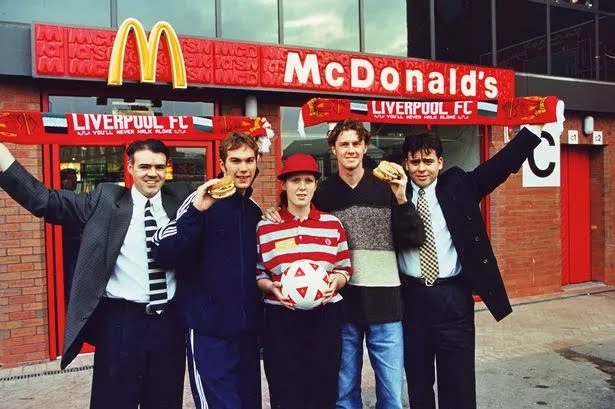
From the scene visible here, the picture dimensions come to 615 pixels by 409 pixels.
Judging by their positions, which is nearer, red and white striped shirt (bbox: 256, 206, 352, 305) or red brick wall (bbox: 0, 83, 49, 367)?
red and white striped shirt (bbox: 256, 206, 352, 305)

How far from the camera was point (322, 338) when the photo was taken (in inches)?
120

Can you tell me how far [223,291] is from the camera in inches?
119

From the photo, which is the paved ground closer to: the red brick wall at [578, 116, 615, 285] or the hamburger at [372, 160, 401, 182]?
the red brick wall at [578, 116, 615, 285]

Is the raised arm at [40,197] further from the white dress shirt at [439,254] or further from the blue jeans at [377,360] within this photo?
the white dress shirt at [439,254]

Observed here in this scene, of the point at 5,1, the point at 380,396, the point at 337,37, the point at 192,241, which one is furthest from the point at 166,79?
the point at 380,396

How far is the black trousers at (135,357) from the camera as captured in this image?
3.05m

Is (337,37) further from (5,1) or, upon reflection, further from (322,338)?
(322,338)

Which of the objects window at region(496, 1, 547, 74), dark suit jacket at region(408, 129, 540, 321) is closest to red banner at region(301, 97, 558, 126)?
dark suit jacket at region(408, 129, 540, 321)

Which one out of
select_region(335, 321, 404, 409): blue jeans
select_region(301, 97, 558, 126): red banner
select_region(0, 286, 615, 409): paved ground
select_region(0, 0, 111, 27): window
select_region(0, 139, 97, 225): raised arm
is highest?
select_region(0, 0, 111, 27): window

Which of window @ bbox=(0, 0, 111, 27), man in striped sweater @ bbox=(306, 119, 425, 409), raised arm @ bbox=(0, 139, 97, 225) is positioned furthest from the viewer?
window @ bbox=(0, 0, 111, 27)

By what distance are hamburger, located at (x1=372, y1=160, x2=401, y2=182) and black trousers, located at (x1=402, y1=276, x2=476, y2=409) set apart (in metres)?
0.69

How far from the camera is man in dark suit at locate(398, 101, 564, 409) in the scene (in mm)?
3369

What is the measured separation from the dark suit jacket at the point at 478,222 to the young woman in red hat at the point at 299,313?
78 cm

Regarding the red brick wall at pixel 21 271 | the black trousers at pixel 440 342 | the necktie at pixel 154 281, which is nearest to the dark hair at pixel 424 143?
the black trousers at pixel 440 342
